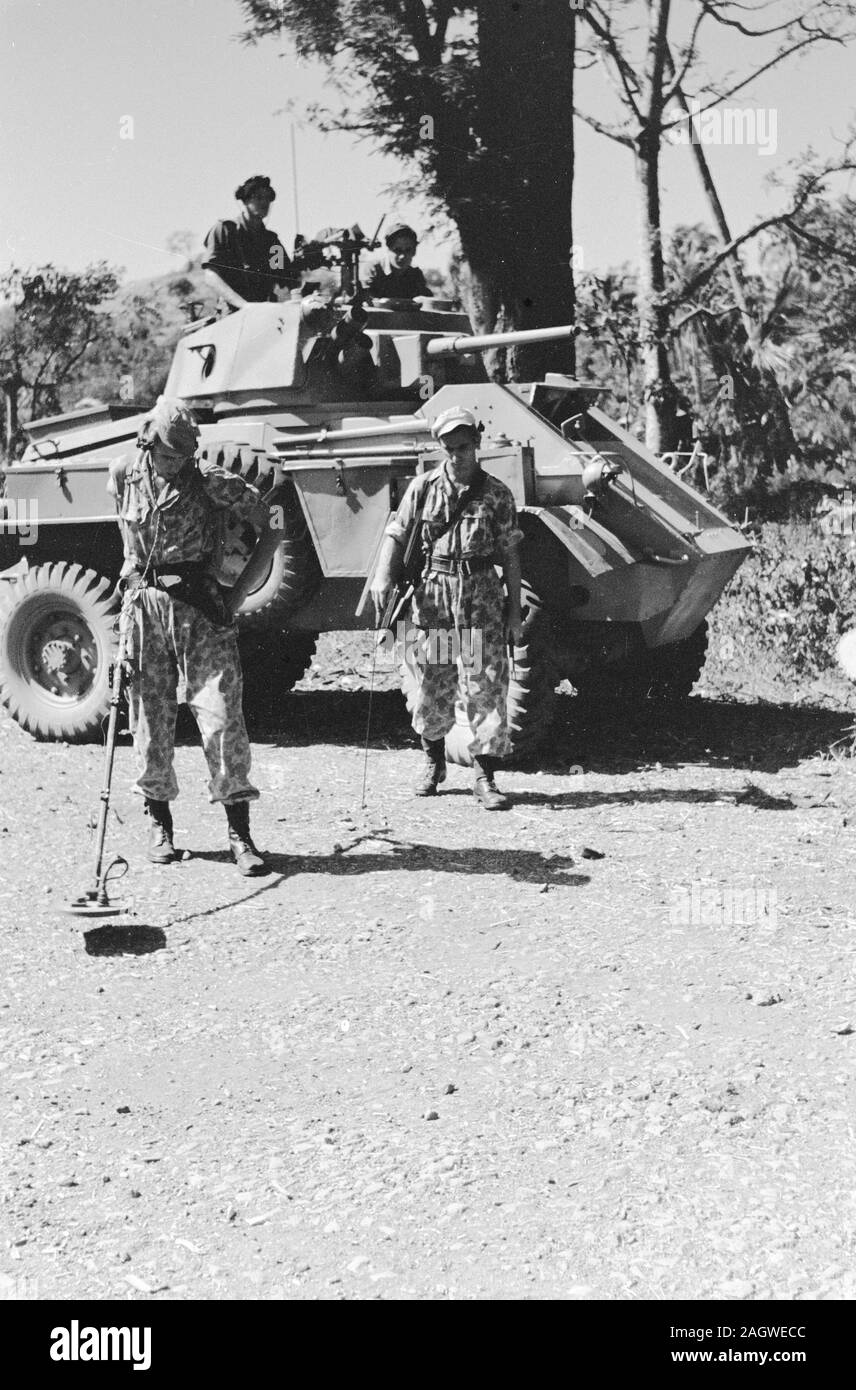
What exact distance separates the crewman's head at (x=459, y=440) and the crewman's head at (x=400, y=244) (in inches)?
117

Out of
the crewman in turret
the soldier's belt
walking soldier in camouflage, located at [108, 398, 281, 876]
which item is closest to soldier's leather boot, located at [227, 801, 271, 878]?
walking soldier in camouflage, located at [108, 398, 281, 876]

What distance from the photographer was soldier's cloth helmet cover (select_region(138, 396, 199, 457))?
20.2 feet

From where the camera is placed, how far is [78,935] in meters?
5.74

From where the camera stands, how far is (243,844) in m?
6.57

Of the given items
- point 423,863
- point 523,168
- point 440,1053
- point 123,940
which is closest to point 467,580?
point 423,863

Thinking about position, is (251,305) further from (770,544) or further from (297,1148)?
(297,1148)

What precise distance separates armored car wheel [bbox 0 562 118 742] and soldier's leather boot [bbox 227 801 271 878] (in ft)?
11.3

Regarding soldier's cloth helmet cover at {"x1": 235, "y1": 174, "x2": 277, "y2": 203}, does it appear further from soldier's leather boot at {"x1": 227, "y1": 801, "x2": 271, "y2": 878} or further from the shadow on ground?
the shadow on ground

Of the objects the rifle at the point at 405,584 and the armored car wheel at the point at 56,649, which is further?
the armored car wheel at the point at 56,649

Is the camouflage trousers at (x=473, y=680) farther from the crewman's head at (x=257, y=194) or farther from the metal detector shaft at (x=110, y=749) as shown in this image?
the crewman's head at (x=257, y=194)

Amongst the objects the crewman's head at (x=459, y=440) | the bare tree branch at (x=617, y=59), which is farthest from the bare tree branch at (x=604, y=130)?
the crewman's head at (x=459, y=440)

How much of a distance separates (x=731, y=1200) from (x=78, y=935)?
278 centimetres

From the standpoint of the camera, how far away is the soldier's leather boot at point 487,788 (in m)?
7.71

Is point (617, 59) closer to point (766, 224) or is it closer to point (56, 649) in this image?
point (766, 224)
